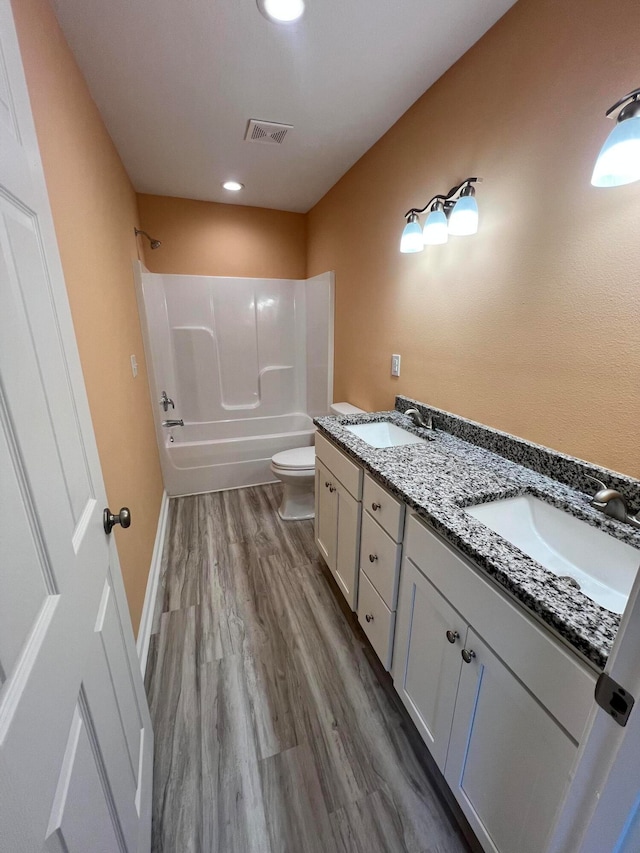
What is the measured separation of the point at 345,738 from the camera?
1222 mm

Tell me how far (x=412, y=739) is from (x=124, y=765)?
0.95 meters

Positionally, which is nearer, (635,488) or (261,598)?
(635,488)

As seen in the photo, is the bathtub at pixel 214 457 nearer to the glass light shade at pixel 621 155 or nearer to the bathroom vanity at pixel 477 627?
the bathroom vanity at pixel 477 627

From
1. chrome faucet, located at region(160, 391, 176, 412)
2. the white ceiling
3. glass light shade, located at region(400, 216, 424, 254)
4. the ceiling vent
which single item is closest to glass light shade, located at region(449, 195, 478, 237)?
glass light shade, located at region(400, 216, 424, 254)

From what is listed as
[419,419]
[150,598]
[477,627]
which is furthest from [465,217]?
[150,598]

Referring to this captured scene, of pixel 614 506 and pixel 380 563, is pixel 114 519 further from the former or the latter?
pixel 614 506

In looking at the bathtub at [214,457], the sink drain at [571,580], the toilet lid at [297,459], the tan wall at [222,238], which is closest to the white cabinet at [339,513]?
the toilet lid at [297,459]

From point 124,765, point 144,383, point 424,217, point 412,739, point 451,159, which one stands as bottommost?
point 412,739

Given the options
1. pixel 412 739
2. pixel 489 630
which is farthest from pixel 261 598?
pixel 489 630

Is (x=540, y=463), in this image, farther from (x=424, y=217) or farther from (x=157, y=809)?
(x=157, y=809)

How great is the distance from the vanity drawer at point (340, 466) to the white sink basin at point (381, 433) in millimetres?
160

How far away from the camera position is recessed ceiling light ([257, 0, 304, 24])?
1.11 metres

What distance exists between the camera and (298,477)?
242 cm

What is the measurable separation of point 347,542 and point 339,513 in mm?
142
